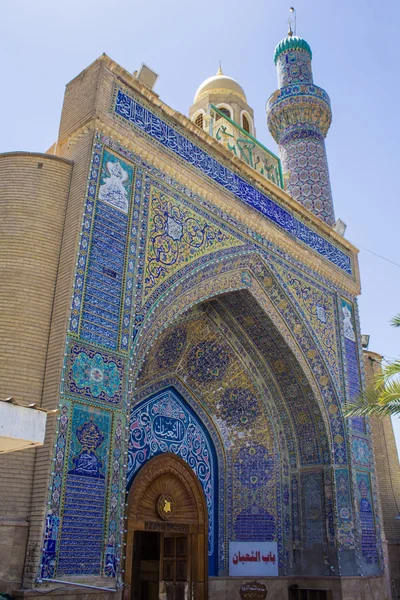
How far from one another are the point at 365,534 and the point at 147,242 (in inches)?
215

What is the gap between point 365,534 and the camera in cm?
856

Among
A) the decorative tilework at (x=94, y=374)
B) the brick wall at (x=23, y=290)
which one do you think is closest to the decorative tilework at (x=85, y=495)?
the decorative tilework at (x=94, y=374)

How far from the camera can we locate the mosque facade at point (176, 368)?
5020 millimetres

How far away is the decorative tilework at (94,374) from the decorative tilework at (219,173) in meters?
2.94

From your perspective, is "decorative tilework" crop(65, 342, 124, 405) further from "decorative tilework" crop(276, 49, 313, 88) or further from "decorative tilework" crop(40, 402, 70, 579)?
"decorative tilework" crop(276, 49, 313, 88)

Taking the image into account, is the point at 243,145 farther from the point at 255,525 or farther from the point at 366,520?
the point at 366,520

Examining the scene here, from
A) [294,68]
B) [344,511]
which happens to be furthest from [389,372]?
[294,68]

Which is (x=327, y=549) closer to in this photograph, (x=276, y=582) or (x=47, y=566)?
(x=276, y=582)

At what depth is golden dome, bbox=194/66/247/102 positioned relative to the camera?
44.3 feet

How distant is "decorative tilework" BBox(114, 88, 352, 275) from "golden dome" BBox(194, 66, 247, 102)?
5.06m

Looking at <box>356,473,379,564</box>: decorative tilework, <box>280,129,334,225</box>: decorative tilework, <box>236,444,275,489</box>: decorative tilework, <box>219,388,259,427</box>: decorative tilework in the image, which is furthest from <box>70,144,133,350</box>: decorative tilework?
<box>280,129,334,225</box>: decorative tilework

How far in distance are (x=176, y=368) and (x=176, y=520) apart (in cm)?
208

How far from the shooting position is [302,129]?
1249 centimetres

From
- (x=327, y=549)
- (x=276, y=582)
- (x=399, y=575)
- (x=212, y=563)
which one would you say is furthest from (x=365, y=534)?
(x=399, y=575)
